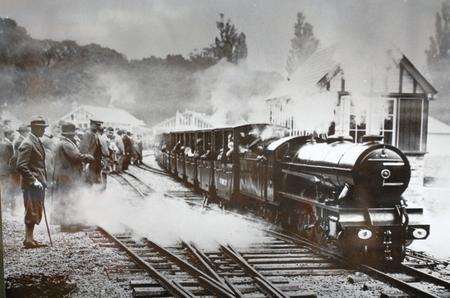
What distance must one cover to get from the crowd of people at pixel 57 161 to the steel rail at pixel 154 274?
0.76m

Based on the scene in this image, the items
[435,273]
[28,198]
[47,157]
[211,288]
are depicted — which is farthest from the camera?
[47,157]

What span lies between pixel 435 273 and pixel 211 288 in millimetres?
2130

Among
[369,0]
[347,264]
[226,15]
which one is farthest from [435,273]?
[226,15]

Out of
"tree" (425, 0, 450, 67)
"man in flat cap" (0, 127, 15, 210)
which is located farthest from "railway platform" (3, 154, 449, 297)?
"tree" (425, 0, 450, 67)

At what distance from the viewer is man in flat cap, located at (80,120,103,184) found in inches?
198

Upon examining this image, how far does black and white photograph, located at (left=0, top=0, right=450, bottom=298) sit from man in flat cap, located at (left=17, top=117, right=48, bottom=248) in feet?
0.05

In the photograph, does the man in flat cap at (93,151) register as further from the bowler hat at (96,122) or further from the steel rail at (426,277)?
the steel rail at (426,277)

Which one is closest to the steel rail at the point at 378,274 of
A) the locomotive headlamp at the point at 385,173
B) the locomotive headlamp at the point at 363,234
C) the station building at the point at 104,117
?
the locomotive headlamp at the point at 363,234

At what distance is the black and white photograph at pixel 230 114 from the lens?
4.26 meters

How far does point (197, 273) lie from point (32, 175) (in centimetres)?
195

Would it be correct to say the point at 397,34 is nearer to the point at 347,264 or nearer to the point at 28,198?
the point at 347,264

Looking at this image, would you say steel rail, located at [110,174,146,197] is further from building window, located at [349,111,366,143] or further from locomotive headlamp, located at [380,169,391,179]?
locomotive headlamp, located at [380,169,391,179]

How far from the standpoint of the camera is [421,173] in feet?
16.0

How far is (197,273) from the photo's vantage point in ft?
13.3
